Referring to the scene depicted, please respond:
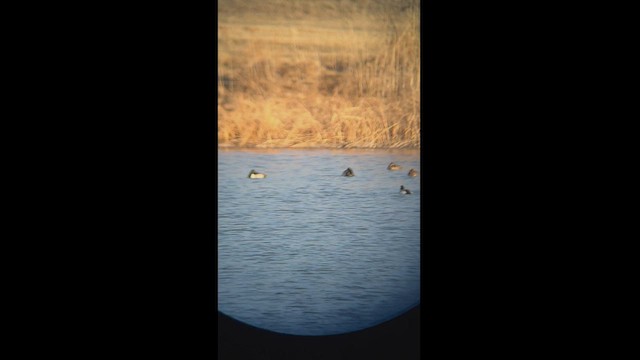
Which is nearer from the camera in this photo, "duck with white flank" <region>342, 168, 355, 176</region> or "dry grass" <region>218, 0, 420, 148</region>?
"dry grass" <region>218, 0, 420, 148</region>

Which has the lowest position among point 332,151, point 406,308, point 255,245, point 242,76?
point 406,308

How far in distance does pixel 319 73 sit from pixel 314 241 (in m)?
0.81

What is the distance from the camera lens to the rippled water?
4.52m

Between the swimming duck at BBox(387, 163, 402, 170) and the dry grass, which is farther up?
the dry grass

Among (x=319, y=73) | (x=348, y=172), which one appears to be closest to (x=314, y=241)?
(x=348, y=172)

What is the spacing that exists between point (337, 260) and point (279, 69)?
95 cm

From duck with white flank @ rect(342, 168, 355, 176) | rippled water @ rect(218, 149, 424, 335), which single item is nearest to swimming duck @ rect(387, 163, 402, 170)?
rippled water @ rect(218, 149, 424, 335)

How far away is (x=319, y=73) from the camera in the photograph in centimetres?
457

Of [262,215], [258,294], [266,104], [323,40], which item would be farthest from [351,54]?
[258,294]

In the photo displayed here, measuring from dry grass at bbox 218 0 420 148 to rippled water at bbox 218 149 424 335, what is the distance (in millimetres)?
117

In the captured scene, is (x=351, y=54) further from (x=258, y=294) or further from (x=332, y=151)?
(x=258, y=294)

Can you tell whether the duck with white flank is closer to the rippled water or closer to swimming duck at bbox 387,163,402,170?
the rippled water

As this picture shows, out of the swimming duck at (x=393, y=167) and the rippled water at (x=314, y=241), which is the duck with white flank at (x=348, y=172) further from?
the swimming duck at (x=393, y=167)

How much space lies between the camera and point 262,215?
4.56 m
